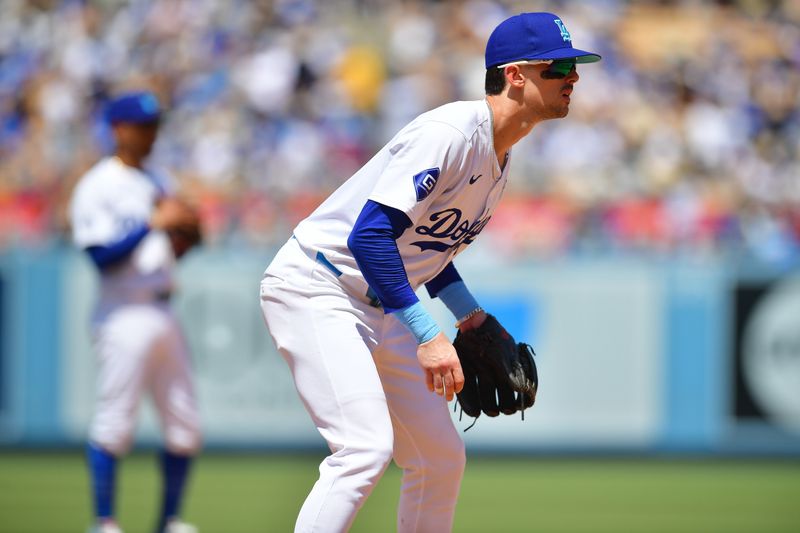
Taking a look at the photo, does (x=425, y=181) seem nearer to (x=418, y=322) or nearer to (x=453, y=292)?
(x=418, y=322)

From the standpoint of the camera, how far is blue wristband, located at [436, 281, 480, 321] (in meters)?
4.69

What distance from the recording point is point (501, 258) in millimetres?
10750

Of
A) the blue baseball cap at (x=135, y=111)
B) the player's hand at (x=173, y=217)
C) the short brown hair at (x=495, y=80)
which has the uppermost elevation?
the short brown hair at (x=495, y=80)

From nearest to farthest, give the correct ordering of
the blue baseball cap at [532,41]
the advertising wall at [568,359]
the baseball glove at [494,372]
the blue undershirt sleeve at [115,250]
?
the blue baseball cap at [532,41] < the baseball glove at [494,372] < the blue undershirt sleeve at [115,250] < the advertising wall at [568,359]

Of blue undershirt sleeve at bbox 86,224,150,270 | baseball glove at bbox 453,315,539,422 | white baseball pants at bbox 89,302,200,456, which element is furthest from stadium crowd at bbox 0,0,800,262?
baseball glove at bbox 453,315,539,422

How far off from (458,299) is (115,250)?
217 centimetres

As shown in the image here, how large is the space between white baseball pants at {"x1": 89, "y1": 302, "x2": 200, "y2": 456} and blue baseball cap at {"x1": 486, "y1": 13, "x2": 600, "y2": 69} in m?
2.82

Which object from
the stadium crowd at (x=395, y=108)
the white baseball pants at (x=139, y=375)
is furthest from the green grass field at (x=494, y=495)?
the stadium crowd at (x=395, y=108)

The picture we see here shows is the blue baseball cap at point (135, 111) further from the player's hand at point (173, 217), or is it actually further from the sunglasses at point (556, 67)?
the sunglasses at point (556, 67)

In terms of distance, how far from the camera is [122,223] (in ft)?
20.3

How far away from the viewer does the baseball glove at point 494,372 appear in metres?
4.48

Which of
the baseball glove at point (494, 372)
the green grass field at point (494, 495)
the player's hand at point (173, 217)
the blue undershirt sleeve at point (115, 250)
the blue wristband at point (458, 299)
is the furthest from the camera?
the green grass field at point (494, 495)

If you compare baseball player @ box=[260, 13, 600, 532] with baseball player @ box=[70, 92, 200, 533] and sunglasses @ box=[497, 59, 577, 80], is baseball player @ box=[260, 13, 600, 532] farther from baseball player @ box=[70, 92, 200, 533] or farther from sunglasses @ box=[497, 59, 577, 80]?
baseball player @ box=[70, 92, 200, 533]

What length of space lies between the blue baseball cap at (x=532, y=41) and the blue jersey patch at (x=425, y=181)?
1.67 feet
